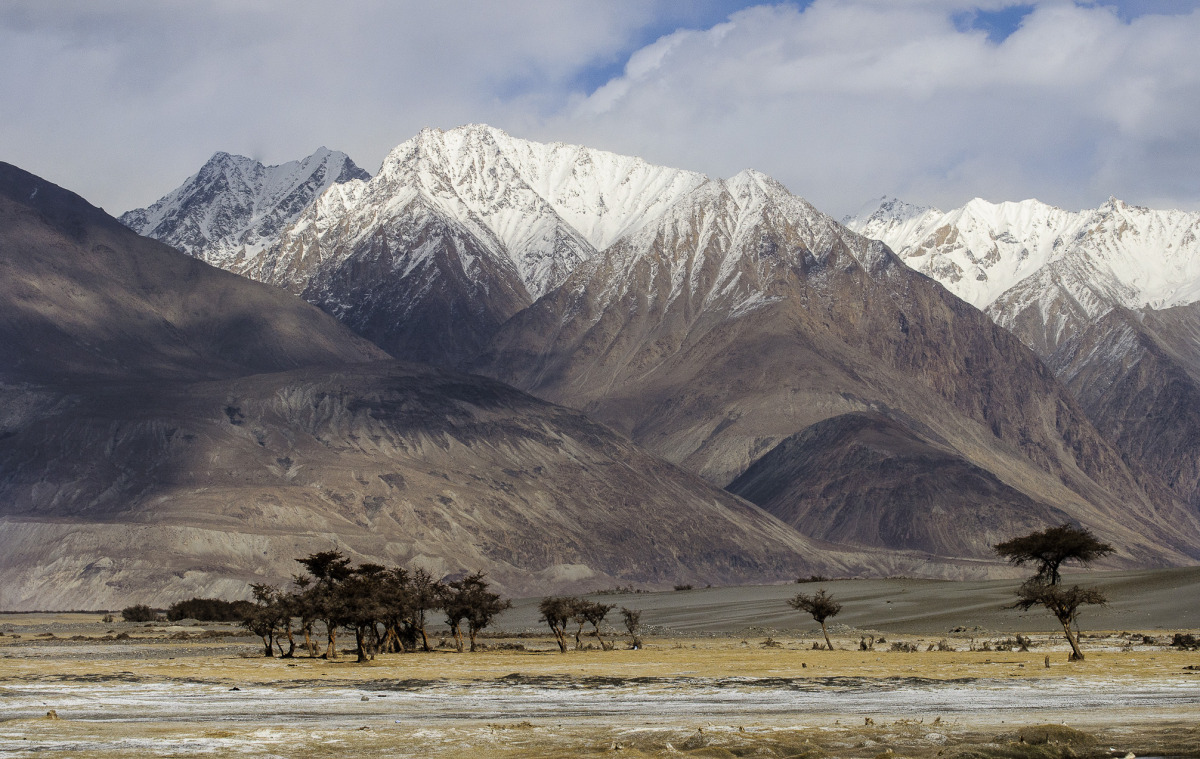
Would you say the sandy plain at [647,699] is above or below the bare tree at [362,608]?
below

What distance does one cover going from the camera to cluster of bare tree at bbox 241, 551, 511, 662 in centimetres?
7588

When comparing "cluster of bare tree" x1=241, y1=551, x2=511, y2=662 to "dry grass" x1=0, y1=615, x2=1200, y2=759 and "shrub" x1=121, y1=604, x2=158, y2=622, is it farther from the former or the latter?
"shrub" x1=121, y1=604, x2=158, y2=622

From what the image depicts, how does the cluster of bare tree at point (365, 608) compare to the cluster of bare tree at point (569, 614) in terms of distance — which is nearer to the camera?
the cluster of bare tree at point (365, 608)

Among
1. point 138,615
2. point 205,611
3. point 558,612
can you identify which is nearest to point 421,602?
point 558,612

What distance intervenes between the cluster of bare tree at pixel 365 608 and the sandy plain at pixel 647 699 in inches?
91.5

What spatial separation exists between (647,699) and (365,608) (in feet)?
87.9

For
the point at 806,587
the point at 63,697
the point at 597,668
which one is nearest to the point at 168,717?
the point at 63,697

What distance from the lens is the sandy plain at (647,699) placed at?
3659 cm

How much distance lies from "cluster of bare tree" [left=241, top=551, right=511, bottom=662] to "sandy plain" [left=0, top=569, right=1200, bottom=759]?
7.62 feet

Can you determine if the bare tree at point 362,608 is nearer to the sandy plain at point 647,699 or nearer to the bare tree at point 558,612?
the sandy plain at point 647,699

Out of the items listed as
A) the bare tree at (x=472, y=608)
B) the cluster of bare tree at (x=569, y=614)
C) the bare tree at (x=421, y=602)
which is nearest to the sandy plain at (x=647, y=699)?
the bare tree at (x=472, y=608)

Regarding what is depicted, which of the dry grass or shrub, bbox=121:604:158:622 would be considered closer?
the dry grass

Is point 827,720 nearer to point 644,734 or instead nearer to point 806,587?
point 644,734

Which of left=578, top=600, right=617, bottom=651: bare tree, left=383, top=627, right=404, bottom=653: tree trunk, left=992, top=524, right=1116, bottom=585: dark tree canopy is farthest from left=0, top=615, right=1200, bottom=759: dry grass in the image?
left=992, top=524, right=1116, bottom=585: dark tree canopy
